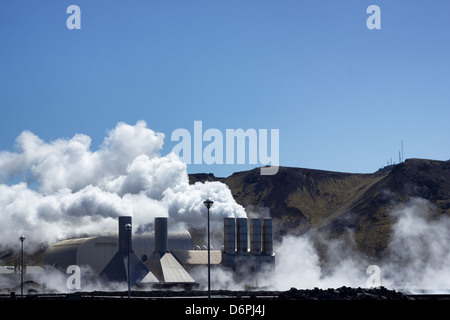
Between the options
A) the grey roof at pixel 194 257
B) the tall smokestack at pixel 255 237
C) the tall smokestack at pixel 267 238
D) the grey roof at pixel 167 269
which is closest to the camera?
the grey roof at pixel 167 269

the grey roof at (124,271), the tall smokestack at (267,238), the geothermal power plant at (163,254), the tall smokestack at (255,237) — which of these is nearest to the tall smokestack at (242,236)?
the geothermal power plant at (163,254)

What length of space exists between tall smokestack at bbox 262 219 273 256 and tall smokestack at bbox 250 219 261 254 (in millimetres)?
1514

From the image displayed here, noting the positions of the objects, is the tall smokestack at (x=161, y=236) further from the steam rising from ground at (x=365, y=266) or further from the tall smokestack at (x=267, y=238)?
the tall smokestack at (x=267, y=238)

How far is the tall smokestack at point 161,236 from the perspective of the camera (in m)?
115

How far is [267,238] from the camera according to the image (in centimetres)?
12344

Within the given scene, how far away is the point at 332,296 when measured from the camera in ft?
234

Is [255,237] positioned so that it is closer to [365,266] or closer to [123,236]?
[123,236]

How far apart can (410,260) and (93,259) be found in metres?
96.5

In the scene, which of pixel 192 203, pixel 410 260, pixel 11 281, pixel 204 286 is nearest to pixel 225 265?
pixel 204 286

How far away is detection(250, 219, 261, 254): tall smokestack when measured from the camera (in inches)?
4793

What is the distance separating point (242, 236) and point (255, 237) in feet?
7.85

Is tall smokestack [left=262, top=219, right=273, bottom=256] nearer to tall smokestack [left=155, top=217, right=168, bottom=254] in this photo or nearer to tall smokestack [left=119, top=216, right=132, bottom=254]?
tall smokestack [left=155, top=217, right=168, bottom=254]

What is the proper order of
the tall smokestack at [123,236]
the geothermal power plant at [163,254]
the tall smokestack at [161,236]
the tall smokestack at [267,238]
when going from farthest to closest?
the tall smokestack at [267,238] < the tall smokestack at [161,236] < the tall smokestack at [123,236] < the geothermal power plant at [163,254]
